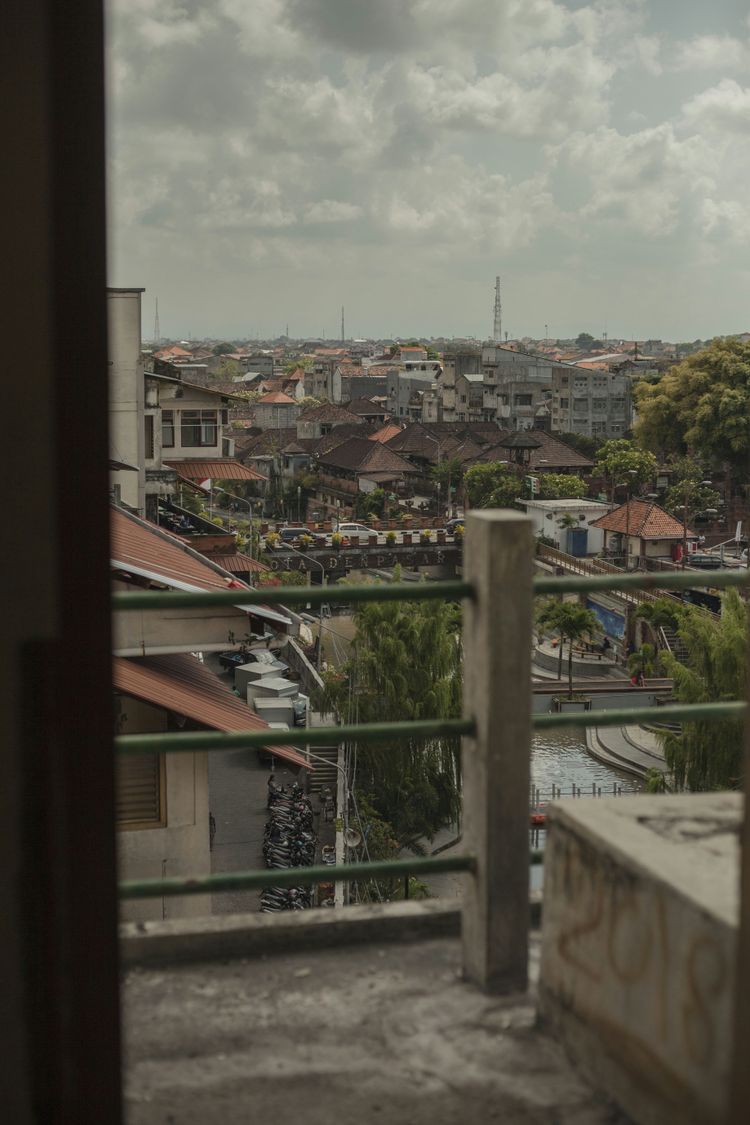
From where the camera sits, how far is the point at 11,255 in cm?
129

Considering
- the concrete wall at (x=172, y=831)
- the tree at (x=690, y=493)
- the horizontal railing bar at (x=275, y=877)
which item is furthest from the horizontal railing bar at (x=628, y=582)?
the tree at (x=690, y=493)

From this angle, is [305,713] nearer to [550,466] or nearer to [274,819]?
[274,819]

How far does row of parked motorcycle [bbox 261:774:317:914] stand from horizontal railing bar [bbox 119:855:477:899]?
37.1 ft

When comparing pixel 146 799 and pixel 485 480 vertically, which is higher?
pixel 485 480

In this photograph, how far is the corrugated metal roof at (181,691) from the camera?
747 centimetres

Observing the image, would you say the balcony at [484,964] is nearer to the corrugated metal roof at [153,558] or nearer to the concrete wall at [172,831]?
the corrugated metal roof at [153,558]

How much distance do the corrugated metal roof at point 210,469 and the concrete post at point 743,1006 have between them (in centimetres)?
2273

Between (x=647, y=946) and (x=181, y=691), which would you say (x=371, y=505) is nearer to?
(x=181, y=691)

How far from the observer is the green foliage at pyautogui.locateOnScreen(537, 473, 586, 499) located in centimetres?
Answer: 4972

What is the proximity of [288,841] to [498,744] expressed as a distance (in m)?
13.2

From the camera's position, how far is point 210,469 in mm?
24859

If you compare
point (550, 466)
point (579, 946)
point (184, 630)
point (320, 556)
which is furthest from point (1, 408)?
point (550, 466)

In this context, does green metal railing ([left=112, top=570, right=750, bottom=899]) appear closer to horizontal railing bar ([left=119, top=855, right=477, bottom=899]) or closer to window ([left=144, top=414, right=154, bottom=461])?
horizontal railing bar ([left=119, top=855, right=477, bottom=899])

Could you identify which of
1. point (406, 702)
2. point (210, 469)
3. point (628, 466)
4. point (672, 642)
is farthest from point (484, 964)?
point (628, 466)
